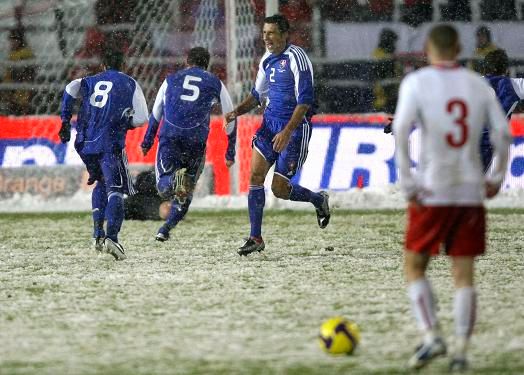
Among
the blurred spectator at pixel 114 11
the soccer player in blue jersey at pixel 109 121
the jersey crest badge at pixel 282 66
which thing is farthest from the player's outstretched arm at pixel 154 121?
the blurred spectator at pixel 114 11

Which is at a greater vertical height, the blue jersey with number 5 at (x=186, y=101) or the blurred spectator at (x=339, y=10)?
the blurred spectator at (x=339, y=10)

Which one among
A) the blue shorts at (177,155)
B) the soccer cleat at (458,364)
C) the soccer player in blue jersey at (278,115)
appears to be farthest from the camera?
the blue shorts at (177,155)

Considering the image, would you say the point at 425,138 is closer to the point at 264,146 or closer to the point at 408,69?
the point at 264,146

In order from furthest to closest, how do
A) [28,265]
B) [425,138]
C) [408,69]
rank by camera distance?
[408,69]
[28,265]
[425,138]

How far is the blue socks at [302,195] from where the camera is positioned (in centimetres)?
1169

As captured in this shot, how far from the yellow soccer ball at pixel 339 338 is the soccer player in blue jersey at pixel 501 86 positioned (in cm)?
499

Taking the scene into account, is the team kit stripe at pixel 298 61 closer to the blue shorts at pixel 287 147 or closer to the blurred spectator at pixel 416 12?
the blue shorts at pixel 287 147

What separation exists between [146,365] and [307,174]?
1056 cm

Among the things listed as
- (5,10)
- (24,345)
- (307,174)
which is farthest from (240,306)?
(5,10)

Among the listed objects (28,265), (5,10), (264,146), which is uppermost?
(5,10)

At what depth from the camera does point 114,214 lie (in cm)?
1066

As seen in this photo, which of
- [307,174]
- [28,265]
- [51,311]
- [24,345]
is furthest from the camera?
[307,174]

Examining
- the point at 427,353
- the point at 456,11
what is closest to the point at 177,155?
the point at 427,353

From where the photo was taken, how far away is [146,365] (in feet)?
19.2
